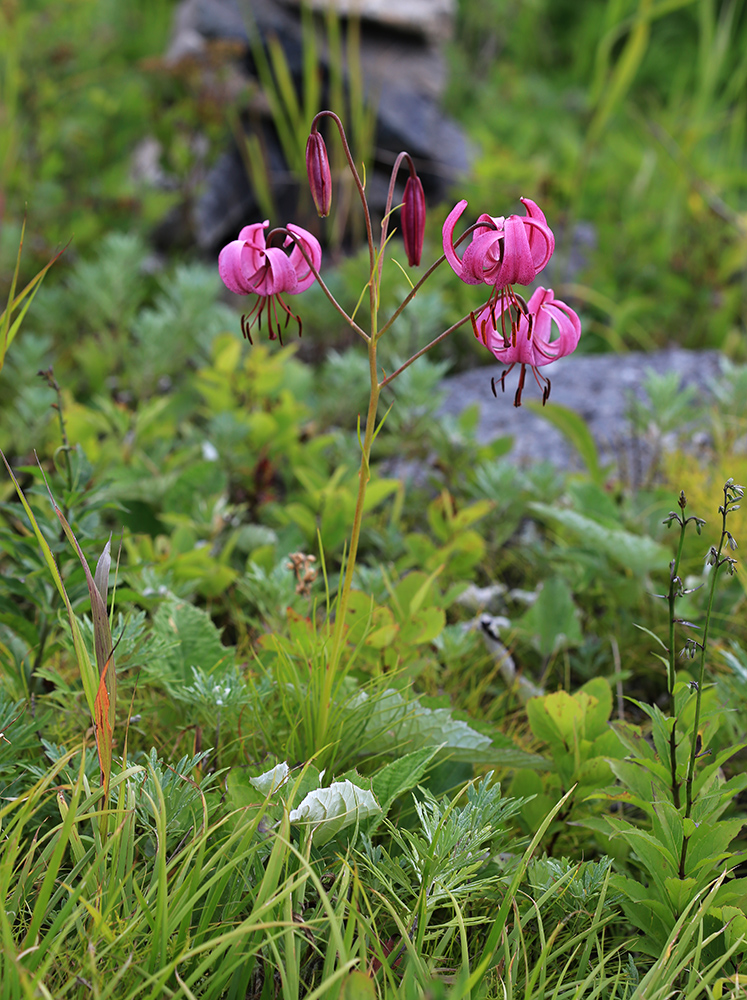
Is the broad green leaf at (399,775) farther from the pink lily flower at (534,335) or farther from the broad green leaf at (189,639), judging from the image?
the pink lily flower at (534,335)

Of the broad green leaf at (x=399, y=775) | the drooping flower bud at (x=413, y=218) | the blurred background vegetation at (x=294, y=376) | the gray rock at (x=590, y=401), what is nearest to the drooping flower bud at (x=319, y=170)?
the drooping flower bud at (x=413, y=218)

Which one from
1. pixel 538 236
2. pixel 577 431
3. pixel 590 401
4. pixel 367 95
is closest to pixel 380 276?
pixel 538 236

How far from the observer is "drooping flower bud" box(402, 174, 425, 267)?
4.18 ft

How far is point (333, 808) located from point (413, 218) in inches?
37.4

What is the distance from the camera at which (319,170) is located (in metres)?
1.26

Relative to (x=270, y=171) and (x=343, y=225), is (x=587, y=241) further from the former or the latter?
(x=270, y=171)

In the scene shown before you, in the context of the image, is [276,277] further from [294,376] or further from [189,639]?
[294,376]

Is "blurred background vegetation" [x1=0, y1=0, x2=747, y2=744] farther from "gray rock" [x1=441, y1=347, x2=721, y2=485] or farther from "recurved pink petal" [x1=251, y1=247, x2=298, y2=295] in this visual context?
"recurved pink petal" [x1=251, y1=247, x2=298, y2=295]

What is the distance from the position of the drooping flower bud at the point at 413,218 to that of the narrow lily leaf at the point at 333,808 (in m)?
0.83

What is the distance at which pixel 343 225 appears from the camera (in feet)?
14.9

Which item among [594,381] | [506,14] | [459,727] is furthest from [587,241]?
[459,727]

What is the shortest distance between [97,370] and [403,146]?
9.38 feet

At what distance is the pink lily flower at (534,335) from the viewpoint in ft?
4.12

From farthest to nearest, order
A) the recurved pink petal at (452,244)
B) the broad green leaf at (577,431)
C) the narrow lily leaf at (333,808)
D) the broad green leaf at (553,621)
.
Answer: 1. the broad green leaf at (577,431)
2. the broad green leaf at (553,621)
3. the narrow lily leaf at (333,808)
4. the recurved pink petal at (452,244)
